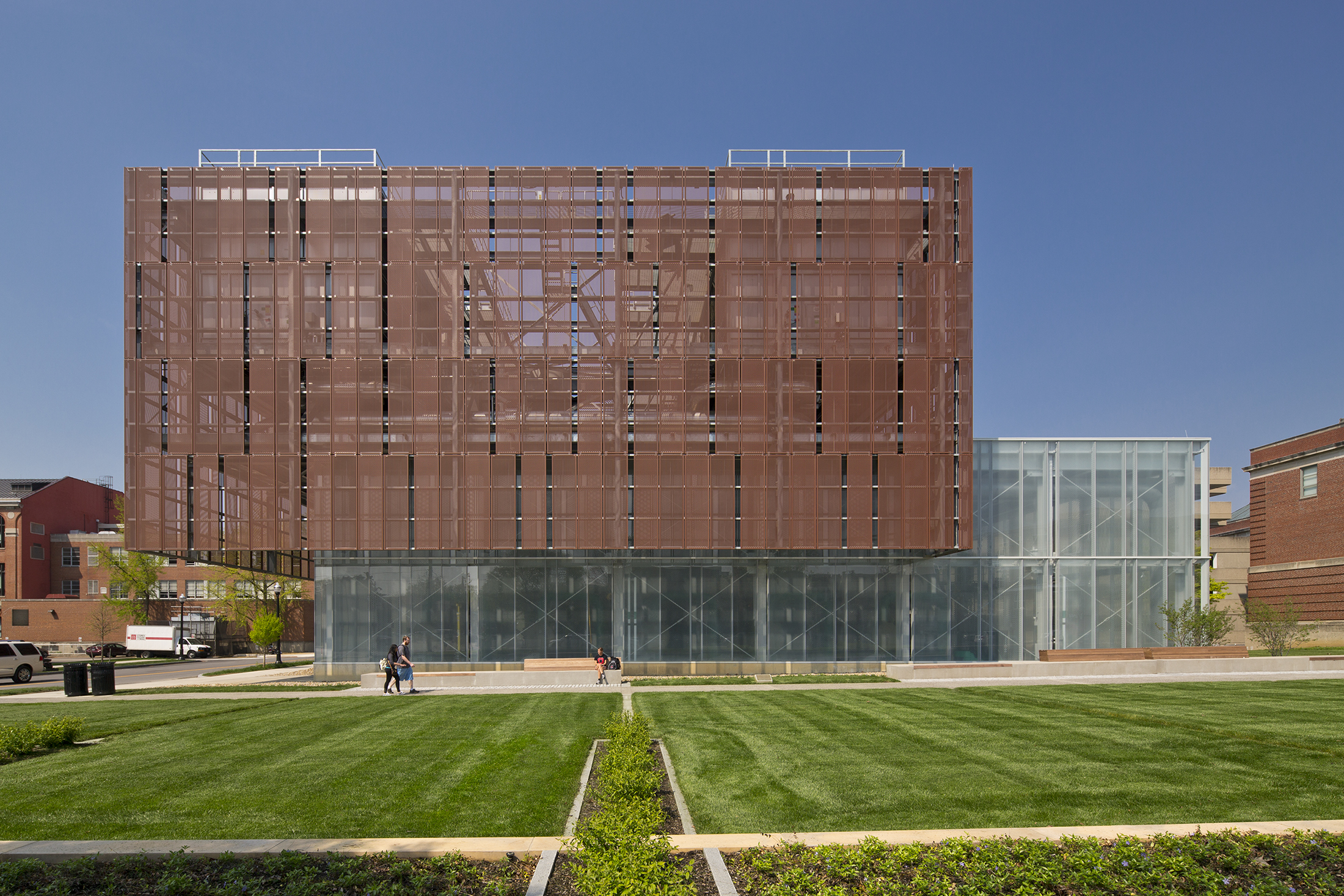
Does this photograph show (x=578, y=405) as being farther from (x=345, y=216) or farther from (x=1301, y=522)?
(x=1301, y=522)

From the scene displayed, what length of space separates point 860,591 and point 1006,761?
22698 millimetres

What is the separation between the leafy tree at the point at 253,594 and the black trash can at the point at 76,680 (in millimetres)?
25682

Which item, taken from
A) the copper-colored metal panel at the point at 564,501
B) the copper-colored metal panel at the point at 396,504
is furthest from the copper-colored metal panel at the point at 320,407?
Result: the copper-colored metal panel at the point at 564,501

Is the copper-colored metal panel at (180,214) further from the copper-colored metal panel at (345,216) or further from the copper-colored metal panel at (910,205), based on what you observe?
the copper-colored metal panel at (910,205)

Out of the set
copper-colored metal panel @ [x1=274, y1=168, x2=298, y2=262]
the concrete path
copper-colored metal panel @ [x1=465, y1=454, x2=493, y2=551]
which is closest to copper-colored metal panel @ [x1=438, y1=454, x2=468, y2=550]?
copper-colored metal panel @ [x1=465, y1=454, x2=493, y2=551]

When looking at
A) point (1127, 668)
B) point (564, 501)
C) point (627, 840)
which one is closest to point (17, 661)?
point (564, 501)

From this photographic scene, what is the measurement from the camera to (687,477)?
33.5 metres

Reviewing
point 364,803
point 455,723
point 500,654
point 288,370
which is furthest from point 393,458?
point 364,803

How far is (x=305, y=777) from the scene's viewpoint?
11.6m

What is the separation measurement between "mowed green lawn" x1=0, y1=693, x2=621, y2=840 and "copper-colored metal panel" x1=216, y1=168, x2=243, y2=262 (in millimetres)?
21266

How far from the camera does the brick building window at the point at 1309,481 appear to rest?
164ft

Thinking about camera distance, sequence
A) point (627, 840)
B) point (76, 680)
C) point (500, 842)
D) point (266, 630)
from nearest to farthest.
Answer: point (627, 840) < point (500, 842) < point (76, 680) < point (266, 630)

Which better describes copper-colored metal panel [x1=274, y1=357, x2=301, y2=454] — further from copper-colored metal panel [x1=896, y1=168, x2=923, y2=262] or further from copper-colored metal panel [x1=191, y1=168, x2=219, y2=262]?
copper-colored metal panel [x1=896, y1=168, x2=923, y2=262]

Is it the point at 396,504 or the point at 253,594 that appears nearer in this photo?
the point at 396,504
